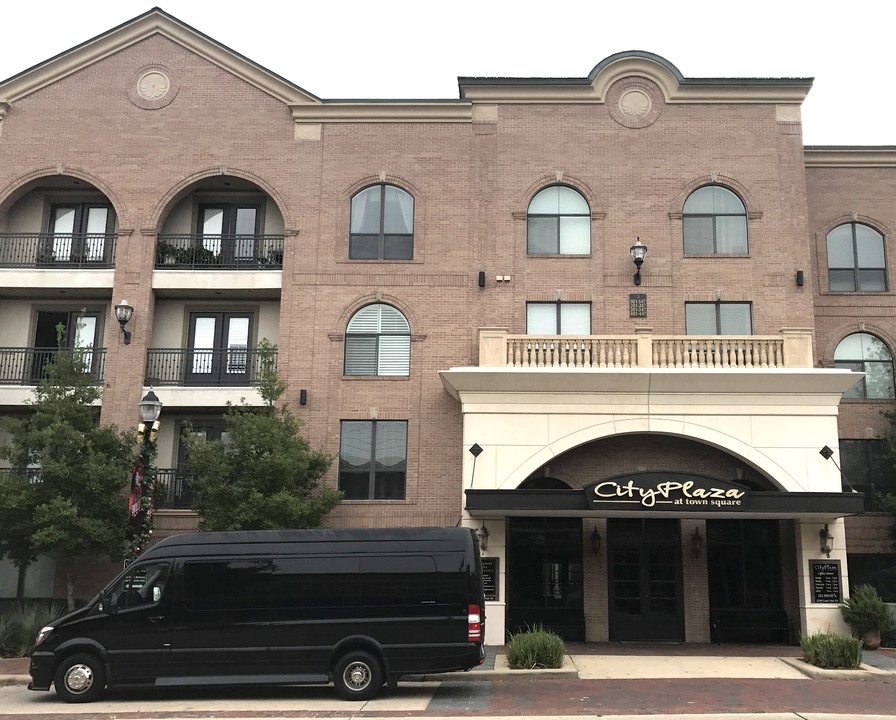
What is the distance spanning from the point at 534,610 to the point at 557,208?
1019 cm

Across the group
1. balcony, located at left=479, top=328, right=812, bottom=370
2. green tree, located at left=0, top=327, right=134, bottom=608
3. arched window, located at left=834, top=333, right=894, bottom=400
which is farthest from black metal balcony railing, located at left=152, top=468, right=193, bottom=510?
arched window, located at left=834, top=333, right=894, bottom=400

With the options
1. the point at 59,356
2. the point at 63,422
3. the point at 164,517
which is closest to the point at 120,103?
the point at 59,356

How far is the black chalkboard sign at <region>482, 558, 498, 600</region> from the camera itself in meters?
20.7

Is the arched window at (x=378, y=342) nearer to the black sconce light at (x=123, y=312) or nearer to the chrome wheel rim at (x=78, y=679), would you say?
the black sconce light at (x=123, y=312)

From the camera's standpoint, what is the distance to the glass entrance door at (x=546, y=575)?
22.1 m

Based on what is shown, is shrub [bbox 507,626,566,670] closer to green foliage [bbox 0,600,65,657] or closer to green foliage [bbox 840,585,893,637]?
green foliage [bbox 840,585,893,637]

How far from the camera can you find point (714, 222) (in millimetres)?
24047

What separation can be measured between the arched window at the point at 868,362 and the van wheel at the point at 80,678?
19.1 m

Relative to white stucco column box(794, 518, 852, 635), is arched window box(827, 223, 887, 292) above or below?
above

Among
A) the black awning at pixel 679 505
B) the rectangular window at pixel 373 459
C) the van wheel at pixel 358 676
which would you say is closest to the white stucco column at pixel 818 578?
the black awning at pixel 679 505

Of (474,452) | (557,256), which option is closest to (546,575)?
(474,452)

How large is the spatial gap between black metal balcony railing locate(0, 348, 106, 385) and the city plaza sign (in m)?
13.5

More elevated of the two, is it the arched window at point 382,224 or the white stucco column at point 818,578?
the arched window at point 382,224

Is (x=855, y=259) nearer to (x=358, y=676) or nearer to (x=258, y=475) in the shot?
(x=258, y=475)
